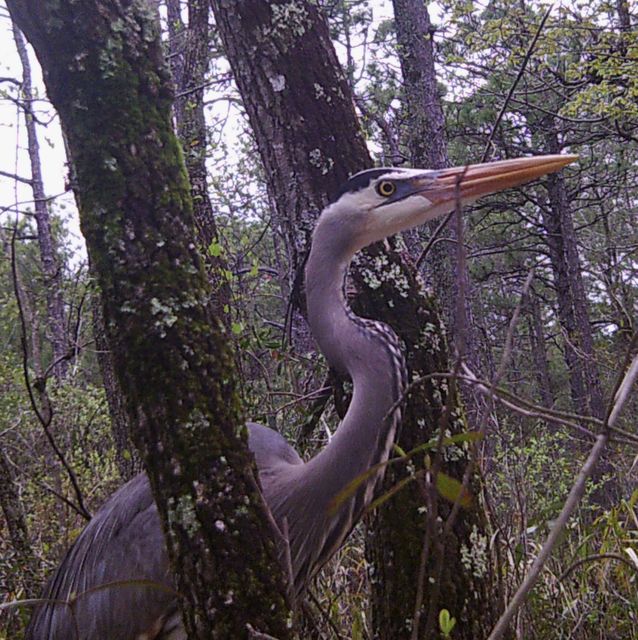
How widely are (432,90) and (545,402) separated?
9.71 metres

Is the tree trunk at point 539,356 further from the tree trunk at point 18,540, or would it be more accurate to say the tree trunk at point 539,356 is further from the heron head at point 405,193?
the heron head at point 405,193

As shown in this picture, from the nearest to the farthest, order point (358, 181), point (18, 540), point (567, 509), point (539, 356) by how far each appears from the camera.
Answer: point (567, 509) → point (358, 181) → point (18, 540) → point (539, 356)

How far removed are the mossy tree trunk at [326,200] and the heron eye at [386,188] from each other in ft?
0.55

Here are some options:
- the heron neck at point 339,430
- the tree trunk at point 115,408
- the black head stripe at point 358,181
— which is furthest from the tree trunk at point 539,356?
the heron neck at point 339,430

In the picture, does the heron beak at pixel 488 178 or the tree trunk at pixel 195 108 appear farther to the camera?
the tree trunk at pixel 195 108

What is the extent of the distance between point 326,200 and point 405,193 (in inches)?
11.0

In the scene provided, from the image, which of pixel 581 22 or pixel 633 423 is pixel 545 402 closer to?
pixel 633 423

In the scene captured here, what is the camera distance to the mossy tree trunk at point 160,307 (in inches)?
58.2

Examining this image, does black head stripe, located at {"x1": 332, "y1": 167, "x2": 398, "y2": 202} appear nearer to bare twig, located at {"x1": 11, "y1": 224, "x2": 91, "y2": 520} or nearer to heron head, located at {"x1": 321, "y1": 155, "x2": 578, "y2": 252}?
heron head, located at {"x1": 321, "y1": 155, "x2": 578, "y2": 252}

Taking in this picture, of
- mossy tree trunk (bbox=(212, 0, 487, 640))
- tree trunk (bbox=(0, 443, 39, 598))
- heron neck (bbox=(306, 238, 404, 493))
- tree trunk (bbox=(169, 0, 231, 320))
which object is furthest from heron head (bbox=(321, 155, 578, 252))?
tree trunk (bbox=(169, 0, 231, 320))

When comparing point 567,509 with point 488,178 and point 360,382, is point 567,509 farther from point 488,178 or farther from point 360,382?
point 488,178

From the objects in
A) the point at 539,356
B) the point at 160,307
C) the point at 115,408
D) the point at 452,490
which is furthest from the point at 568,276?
the point at 452,490

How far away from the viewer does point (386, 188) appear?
276 centimetres

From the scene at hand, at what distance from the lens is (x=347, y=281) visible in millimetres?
2764
